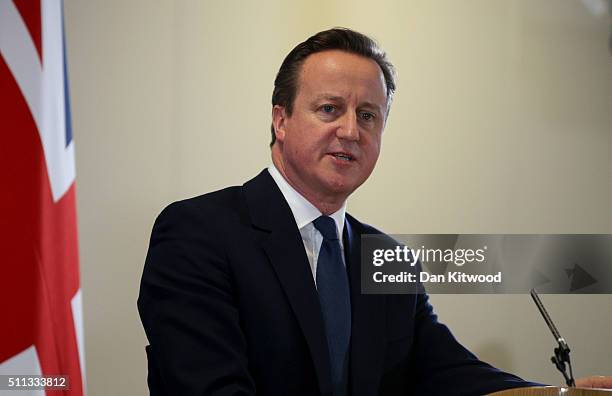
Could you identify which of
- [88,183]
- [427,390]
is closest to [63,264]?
[88,183]

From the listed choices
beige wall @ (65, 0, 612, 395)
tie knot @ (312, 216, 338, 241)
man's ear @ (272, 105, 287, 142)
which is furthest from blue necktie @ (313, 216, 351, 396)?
beige wall @ (65, 0, 612, 395)

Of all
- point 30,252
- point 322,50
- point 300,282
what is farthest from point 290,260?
point 30,252

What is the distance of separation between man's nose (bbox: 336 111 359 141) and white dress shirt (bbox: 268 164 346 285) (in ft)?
0.58

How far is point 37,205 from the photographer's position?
6.80ft

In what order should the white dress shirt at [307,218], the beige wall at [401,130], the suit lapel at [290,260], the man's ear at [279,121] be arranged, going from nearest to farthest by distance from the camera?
the suit lapel at [290,260] → the white dress shirt at [307,218] → the man's ear at [279,121] → the beige wall at [401,130]

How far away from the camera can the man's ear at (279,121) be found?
200cm

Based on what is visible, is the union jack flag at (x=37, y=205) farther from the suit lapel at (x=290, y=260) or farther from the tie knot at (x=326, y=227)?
the tie knot at (x=326, y=227)

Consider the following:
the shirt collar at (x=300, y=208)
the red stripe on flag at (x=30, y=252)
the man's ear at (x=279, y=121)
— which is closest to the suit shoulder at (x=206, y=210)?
the shirt collar at (x=300, y=208)

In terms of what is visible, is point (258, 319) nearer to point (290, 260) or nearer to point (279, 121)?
point (290, 260)

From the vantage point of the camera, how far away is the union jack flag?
203 cm

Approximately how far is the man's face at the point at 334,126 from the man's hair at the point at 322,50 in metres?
0.02

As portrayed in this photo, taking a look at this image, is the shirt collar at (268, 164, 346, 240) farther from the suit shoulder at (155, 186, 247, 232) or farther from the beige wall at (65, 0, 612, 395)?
the beige wall at (65, 0, 612, 395)

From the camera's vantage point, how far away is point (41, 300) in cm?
207

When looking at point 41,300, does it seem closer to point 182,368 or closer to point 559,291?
point 182,368
